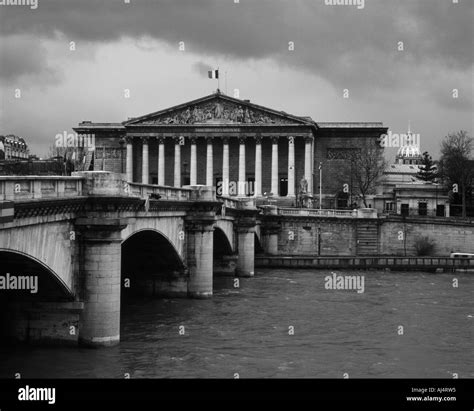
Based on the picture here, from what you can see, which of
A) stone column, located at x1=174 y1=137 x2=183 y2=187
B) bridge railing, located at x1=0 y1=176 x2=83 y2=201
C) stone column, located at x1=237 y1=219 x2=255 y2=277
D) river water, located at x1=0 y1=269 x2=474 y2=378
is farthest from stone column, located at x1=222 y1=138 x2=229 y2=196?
bridge railing, located at x1=0 y1=176 x2=83 y2=201

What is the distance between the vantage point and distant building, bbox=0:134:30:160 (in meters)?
144

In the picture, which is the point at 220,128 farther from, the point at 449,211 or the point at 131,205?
the point at 131,205

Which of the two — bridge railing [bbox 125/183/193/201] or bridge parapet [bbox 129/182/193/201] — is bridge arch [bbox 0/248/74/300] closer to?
bridge parapet [bbox 129/182/193/201]

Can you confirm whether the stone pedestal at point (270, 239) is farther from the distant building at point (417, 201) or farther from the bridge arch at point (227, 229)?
the distant building at point (417, 201)

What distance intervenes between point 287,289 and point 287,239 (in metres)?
29.5

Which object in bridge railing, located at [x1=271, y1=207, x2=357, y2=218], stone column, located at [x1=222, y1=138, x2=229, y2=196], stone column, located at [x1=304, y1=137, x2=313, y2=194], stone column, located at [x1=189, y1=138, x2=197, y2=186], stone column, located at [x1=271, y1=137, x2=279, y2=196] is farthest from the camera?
stone column, located at [x1=189, y1=138, x2=197, y2=186]

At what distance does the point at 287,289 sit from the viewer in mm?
51062

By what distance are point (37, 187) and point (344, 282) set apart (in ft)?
123

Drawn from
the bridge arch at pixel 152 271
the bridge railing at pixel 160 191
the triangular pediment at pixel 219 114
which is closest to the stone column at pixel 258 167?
the triangular pediment at pixel 219 114

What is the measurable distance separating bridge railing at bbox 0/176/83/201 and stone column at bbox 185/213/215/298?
15.6 m

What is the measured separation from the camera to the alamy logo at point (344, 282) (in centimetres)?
5322

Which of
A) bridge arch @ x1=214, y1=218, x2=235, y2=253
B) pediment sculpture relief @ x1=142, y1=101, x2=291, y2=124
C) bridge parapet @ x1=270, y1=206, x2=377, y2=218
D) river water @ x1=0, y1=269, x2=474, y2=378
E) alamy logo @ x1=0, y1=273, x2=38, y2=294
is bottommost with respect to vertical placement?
river water @ x1=0, y1=269, x2=474, y2=378

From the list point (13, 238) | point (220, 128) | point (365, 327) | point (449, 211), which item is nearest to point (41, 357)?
point (13, 238)
